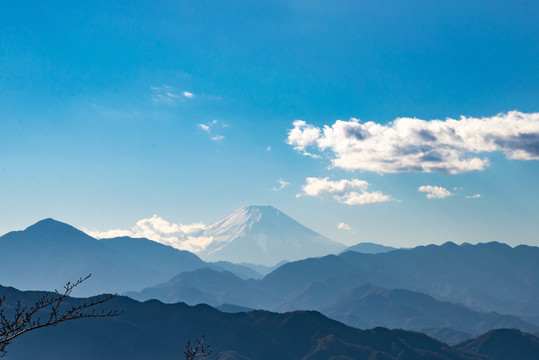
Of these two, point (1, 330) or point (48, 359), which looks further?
point (48, 359)

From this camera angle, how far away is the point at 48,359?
19888 centimetres

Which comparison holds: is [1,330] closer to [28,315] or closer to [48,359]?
[28,315]

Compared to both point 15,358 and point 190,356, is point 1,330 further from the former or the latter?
point 15,358

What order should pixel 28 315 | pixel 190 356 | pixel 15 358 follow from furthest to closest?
pixel 15 358 < pixel 190 356 < pixel 28 315

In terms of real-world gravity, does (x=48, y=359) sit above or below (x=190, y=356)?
below

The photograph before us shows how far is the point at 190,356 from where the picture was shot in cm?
1548

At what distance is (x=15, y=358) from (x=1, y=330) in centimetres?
21334

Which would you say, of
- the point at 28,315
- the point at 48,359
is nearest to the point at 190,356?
the point at 28,315

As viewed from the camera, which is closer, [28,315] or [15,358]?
[28,315]

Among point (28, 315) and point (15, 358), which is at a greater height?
point (28, 315)

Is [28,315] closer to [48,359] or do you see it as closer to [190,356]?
[190,356]

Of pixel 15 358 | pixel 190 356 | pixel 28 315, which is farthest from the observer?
pixel 15 358

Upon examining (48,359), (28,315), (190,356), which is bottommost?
(48,359)

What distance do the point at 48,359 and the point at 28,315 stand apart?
8419 inches
